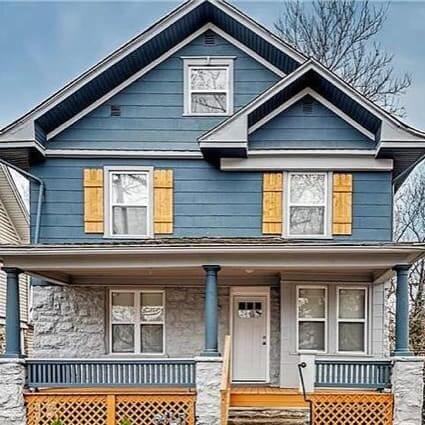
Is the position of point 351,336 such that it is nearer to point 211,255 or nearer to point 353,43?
point 211,255

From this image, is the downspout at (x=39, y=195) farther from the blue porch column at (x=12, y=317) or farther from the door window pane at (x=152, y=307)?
the door window pane at (x=152, y=307)

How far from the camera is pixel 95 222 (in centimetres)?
1132

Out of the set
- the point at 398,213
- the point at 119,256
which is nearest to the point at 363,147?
the point at 119,256

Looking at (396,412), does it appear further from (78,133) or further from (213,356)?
(78,133)

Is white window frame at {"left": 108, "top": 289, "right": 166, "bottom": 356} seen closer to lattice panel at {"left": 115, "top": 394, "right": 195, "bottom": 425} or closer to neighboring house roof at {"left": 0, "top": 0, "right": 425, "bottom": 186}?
lattice panel at {"left": 115, "top": 394, "right": 195, "bottom": 425}

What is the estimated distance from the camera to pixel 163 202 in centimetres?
1139

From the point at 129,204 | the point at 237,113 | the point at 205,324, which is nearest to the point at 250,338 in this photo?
the point at 205,324

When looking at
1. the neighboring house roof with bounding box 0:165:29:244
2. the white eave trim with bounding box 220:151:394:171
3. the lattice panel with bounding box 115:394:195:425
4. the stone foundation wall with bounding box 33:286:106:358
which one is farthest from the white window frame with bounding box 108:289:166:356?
the neighboring house roof with bounding box 0:165:29:244

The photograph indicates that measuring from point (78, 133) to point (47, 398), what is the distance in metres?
5.07

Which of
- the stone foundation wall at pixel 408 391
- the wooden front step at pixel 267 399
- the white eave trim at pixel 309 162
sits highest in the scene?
the white eave trim at pixel 309 162

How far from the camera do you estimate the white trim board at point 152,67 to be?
11547mm

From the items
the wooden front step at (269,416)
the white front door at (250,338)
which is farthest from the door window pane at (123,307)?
the wooden front step at (269,416)

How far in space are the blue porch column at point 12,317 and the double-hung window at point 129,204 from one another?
2.29 meters

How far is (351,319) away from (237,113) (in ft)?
14.8
